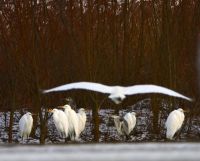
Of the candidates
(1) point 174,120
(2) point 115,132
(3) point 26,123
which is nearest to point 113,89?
(1) point 174,120

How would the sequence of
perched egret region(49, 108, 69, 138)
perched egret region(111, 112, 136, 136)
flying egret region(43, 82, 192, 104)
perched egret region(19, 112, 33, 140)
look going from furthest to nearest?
perched egret region(111, 112, 136, 136)
perched egret region(19, 112, 33, 140)
perched egret region(49, 108, 69, 138)
flying egret region(43, 82, 192, 104)

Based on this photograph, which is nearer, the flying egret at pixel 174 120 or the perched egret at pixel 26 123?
the flying egret at pixel 174 120

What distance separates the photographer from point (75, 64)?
12922mm

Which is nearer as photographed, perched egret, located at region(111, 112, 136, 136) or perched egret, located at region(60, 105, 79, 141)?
perched egret, located at region(60, 105, 79, 141)

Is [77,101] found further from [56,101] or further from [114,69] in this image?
[114,69]

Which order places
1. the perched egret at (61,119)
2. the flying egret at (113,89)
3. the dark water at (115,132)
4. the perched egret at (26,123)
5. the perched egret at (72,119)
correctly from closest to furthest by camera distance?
the flying egret at (113,89) → the perched egret at (61,119) → the perched egret at (72,119) → the perched egret at (26,123) → the dark water at (115,132)

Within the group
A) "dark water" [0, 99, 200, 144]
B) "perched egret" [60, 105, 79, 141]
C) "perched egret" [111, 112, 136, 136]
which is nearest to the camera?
"perched egret" [60, 105, 79, 141]

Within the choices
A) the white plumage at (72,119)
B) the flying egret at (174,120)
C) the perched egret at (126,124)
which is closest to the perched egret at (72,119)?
the white plumage at (72,119)

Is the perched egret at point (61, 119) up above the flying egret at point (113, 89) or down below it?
below

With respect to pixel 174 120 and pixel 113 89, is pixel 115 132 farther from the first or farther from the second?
pixel 113 89

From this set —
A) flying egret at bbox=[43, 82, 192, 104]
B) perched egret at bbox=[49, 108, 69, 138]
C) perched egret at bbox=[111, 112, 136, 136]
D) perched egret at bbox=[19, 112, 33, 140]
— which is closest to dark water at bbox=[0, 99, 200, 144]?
perched egret at bbox=[111, 112, 136, 136]

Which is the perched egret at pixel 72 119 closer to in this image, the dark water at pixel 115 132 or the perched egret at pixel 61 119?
the perched egret at pixel 61 119

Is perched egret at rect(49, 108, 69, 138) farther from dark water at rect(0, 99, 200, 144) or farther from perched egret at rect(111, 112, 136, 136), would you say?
perched egret at rect(111, 112, 136, 136)

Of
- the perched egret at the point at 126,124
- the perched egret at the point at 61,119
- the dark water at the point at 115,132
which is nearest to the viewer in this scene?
the perched egret at the point at 61,119
